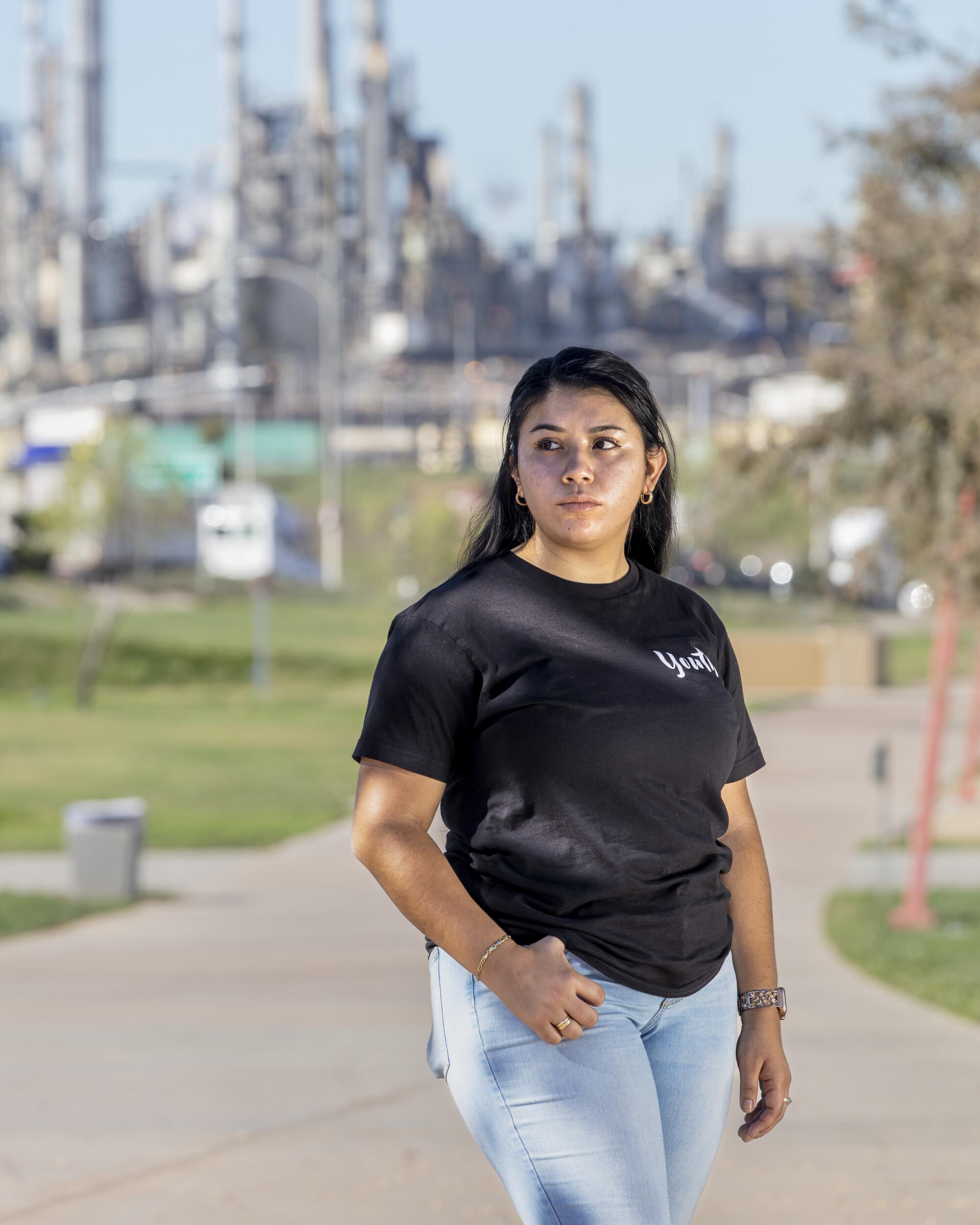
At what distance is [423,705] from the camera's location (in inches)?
101

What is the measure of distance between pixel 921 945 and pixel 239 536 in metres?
55.2

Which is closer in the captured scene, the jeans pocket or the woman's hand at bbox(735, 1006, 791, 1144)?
the jeans pocket

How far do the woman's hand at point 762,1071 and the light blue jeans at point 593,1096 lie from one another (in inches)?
5.0

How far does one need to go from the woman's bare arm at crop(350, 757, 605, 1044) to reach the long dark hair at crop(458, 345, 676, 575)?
437mm

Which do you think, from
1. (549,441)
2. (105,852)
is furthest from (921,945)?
(549,441)

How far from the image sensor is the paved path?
5.18 meters

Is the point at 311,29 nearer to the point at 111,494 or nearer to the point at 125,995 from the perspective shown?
the point at 111,494

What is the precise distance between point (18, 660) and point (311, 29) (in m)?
65.8

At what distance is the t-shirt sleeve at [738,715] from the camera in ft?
9.38

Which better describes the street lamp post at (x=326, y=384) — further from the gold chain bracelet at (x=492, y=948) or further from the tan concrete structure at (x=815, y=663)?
the gold chain bracelet at (x=492, y=948)

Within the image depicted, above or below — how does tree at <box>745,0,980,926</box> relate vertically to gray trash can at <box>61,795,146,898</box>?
above

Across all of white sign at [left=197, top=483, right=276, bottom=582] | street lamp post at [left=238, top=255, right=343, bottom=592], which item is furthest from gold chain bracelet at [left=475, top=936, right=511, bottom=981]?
street lamp post at [left=238, top=255, right=343, bottom=592]

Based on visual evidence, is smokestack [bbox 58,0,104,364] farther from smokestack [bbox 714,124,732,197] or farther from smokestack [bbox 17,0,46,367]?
smokestack [bbox 714,124,732,197]

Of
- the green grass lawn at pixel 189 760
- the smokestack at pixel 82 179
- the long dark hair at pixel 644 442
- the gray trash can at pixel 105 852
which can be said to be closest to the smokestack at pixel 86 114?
the smokestack at pixel 82 179
